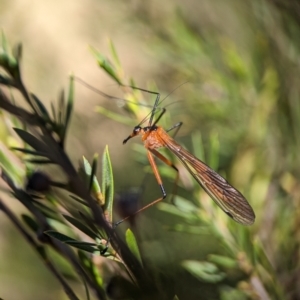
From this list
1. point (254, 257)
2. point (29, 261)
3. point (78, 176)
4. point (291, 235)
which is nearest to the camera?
point (78, 176)

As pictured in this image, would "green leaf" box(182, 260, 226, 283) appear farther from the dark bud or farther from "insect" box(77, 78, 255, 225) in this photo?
the dark bud

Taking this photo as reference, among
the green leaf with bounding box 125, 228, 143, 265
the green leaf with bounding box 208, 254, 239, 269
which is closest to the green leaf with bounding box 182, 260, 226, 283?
the green leaf with bounding box 208, 254, 239, 269

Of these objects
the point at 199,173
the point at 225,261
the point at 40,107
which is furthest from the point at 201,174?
the point at 40,107

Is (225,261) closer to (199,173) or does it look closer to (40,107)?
(199,173)

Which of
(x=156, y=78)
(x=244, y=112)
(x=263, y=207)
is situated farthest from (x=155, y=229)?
(x=156, y=78)

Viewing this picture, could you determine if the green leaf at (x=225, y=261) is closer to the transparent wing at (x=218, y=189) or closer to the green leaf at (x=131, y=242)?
the transparent wing at (x=218, y=189)

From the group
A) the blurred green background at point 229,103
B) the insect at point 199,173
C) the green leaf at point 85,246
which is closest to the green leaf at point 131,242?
the green leaf at point 85,246

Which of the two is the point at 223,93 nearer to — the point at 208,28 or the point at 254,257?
the point at 208,28
